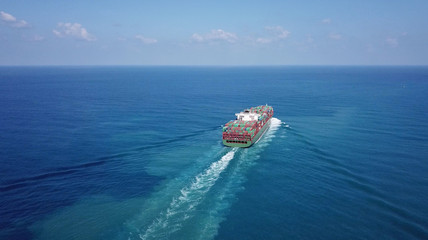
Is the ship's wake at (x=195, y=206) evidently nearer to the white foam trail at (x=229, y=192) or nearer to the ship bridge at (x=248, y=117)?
the white foam trail at (x=229, y=192)

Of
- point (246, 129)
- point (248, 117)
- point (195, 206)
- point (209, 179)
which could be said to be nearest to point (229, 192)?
point (209, 179)

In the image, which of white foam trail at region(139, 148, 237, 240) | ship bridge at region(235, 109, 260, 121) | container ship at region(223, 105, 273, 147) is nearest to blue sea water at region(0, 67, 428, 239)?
white foam trail at region(139, 148, 237, 240)

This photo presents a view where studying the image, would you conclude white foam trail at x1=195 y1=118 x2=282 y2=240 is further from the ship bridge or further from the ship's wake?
the ship bridge

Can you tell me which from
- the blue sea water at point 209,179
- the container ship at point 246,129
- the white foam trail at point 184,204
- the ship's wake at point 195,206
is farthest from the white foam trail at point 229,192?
the white foam trail at point 184,204

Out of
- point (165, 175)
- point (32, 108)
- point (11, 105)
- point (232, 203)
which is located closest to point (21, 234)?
point (165, 175)

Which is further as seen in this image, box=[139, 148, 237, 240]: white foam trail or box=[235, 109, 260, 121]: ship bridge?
box=[235, 109, 260, 121]: ship bridge

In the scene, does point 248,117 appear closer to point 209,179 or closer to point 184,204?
point 209,179

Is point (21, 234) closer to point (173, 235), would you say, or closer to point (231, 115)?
point (173, 235)
